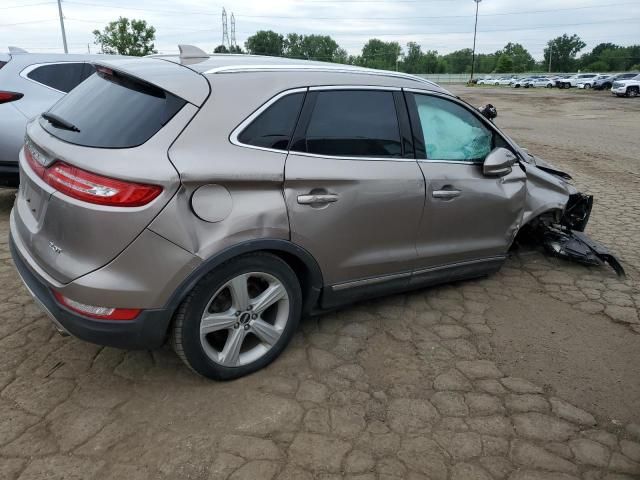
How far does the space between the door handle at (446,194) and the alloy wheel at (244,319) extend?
A: 4.10ft

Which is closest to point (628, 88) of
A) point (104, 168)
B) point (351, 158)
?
point (351, 158)

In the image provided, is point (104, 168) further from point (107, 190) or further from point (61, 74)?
point (61, 74)

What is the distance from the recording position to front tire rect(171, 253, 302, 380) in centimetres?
264

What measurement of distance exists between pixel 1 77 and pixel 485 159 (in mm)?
4794

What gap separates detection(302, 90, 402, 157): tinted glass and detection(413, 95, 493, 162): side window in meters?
0.29

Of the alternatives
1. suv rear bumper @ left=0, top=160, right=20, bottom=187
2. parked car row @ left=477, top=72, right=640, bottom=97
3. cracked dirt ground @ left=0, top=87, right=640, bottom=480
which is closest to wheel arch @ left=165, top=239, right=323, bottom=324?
cracked dirt ground @ left=0, top=87, right=640, bottom=480

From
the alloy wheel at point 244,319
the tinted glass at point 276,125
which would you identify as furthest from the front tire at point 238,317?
the tinted glass at point 276,125

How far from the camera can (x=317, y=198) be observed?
9.61 feet

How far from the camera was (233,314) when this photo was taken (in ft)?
9.13

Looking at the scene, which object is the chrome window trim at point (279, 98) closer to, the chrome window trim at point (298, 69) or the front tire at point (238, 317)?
the chrome window trim at point (298, 69)

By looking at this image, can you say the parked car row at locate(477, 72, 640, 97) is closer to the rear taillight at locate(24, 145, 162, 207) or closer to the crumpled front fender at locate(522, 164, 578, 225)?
the crumpled front fender at locate(522, 164, 578, 225)

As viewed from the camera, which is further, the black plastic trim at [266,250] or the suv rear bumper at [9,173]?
the suv rear bumper at [9,173]

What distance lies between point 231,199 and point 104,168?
59cm

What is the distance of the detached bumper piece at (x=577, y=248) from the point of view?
4.64m
